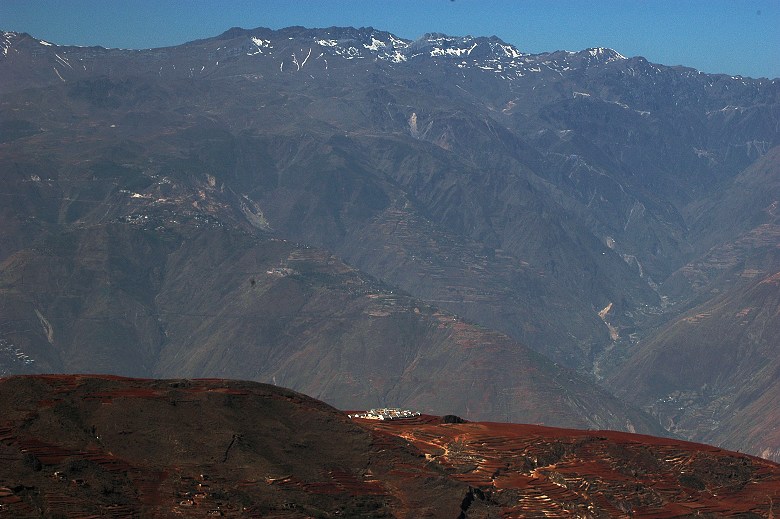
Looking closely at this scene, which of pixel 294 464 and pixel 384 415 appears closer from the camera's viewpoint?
pixel 294 464

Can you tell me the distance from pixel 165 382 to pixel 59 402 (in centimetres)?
1547

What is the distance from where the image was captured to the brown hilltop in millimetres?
67562

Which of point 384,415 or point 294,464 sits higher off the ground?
point 384,415

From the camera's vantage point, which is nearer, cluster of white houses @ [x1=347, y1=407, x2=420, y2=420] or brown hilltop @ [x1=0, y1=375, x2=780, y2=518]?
brown hilltop @ [x1=0, y1=375, x2=780, y2=518]

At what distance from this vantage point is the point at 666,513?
3093 inches

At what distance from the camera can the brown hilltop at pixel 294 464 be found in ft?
222

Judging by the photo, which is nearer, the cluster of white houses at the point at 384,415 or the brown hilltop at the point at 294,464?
the brown hilltop at the point at 294,464

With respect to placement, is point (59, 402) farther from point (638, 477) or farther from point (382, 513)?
point (638, 477)

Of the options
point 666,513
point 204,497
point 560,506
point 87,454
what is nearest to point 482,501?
point 560,506

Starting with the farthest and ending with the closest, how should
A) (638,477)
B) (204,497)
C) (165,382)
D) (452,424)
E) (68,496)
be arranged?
(452,424), (165,382), (638,477), (204,497), (68,496)

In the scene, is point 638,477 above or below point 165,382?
below

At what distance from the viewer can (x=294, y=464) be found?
76.9m

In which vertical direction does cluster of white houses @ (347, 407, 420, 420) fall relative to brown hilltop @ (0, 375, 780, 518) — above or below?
above

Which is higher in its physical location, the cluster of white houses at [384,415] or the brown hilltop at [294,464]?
the cluster of white houses at [384,415]
